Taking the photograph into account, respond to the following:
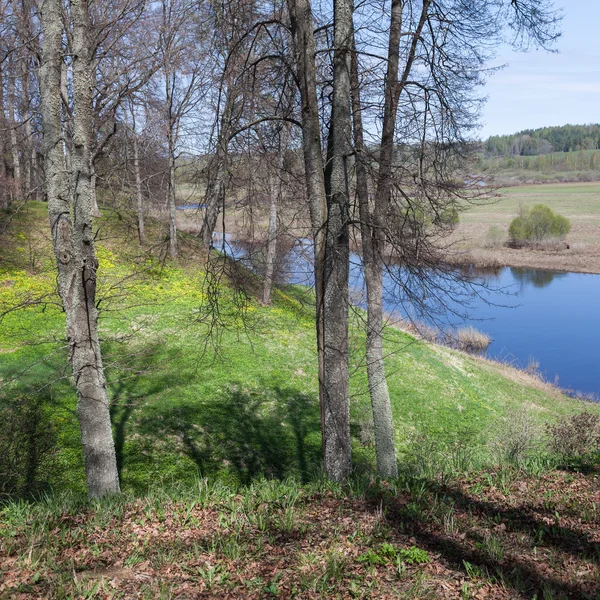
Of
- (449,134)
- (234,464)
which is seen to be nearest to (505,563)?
(449,134)

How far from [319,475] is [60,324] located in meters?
11.9

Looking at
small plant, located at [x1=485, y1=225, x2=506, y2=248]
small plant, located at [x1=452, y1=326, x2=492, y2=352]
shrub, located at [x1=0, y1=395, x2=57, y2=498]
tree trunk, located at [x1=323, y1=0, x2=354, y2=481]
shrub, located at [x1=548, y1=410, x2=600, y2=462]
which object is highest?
A: tree trunk, located at [x1=323, y1=0, x2=354, y2=481]

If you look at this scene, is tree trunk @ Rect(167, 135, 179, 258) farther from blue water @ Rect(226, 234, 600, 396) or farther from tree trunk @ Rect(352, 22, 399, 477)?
tree trunk @ Rect(352, 22, 399, 477)

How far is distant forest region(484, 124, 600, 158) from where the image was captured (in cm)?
11756

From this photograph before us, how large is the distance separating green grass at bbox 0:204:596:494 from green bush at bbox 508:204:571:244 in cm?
2817

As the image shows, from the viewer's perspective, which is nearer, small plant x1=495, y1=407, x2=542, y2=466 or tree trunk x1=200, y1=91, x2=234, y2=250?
tree trunk x1=200, y1=91, x2=234, y2=250

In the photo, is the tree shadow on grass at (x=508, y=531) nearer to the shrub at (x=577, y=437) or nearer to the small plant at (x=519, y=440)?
the small plant at (x=519, y=440)

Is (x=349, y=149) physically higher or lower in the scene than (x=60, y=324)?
higher

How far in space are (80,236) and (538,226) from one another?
150 feet

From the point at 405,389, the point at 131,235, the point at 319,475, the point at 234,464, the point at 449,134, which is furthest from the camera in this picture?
the point at 131,235

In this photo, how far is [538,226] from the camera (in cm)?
4603

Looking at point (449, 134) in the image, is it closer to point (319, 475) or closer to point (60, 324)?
point (319, 475)

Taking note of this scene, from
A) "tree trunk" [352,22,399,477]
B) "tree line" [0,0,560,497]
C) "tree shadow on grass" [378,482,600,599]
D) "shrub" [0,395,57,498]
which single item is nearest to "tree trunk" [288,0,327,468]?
"tree line" [0,0,560,497]

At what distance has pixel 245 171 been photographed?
815cm
